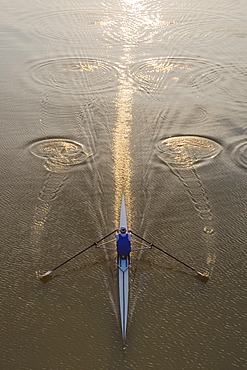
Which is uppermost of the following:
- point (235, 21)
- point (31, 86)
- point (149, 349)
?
point (235, 21)

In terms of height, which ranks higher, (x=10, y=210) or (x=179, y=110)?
(x=179, y=110)

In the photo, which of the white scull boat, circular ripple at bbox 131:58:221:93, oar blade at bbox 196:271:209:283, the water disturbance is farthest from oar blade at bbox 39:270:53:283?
circular ripple at bbox 131:58:221:93

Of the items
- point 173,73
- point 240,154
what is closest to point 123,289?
point 240,154

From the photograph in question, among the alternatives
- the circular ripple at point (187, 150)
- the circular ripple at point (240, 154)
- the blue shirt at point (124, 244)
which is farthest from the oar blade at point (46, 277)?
the circular ripple at point (240, 154)

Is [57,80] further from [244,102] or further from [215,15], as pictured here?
[215,15]

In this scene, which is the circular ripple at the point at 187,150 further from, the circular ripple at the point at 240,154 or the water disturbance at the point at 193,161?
the circular ripple at the point at 240,154

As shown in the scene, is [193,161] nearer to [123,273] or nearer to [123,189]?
[123,189]

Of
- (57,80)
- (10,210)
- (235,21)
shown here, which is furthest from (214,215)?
(235,21)
